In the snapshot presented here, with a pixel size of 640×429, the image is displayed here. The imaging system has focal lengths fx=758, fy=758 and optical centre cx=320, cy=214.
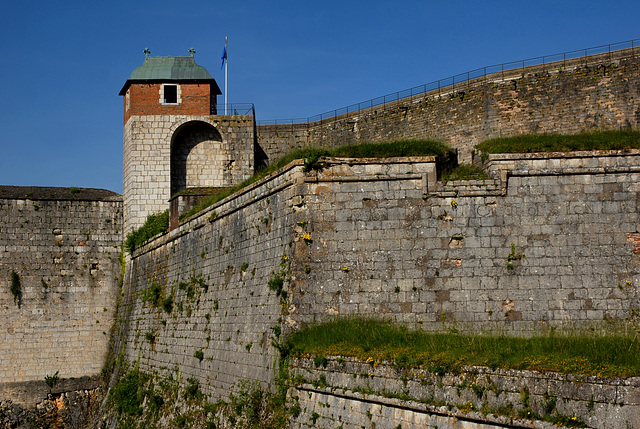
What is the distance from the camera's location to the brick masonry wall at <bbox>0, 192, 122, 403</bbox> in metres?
26.2

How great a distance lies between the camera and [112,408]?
24.4 metres

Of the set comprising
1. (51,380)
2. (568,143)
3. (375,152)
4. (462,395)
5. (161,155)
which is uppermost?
(161,155)

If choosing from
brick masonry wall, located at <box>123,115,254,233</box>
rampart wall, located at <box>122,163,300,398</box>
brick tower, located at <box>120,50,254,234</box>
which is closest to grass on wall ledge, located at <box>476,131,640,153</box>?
rampart wall, located at <box>122,163,300,398</box>

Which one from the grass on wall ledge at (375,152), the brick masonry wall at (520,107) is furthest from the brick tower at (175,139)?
the grass on wall ledge at (375,152)

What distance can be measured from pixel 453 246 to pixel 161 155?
14439 millimetres

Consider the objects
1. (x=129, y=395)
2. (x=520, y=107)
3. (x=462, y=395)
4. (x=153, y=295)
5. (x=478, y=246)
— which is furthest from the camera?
(x=153, y=295)

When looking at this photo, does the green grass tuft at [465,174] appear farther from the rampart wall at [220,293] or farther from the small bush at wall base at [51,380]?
the small bush at wall base at [51,380]

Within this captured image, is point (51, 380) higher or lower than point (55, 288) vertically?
lower

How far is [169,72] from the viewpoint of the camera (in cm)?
2722

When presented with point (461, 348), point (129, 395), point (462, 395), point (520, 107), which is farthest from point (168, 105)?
point (462, 395)

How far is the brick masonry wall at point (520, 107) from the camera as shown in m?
20.8

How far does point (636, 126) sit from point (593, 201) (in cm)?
627

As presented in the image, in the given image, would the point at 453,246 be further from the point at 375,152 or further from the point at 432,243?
the point at 375,152

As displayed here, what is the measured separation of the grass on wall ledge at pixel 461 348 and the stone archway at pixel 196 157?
13.0m
